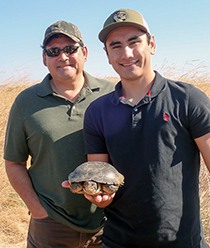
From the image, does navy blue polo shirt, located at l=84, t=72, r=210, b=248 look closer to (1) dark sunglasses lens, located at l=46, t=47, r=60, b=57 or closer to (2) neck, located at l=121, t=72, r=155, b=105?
(2) neck, located at l=121, t=72, r=155, b=105

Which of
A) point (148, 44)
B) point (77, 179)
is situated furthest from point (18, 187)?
point (148, 44)

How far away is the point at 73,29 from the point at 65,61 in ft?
1.38

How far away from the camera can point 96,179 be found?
6.40 feet

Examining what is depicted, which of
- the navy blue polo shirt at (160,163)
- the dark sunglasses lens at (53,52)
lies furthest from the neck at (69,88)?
the navy blue polo shirt at (160,163)

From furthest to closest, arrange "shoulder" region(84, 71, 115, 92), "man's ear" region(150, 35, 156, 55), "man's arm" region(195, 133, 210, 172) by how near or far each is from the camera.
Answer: "shoulder" region(84, 71, 115, 92)
"man's ear" region(150, 35, 156, 55)
"man's arm" region(195, 133, 210, 172)

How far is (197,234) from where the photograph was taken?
1.90 m

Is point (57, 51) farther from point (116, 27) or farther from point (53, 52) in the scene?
point (116, 27)

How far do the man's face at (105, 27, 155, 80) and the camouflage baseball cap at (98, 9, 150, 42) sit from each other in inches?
1.6

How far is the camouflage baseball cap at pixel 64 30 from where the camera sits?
2.67 meters

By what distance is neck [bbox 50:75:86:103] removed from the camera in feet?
9.00

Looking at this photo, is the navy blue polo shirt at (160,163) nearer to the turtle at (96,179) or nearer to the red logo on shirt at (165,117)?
the red logo on shirt at (165,117)

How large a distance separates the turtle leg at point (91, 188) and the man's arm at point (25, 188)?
957 millimetres

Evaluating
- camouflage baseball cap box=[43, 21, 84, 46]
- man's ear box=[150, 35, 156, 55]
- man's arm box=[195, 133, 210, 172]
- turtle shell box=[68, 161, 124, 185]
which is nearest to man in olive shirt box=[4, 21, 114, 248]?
camouflage baseball cap box=[43, 21, 84, 46]

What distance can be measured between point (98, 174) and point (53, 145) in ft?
2.56
